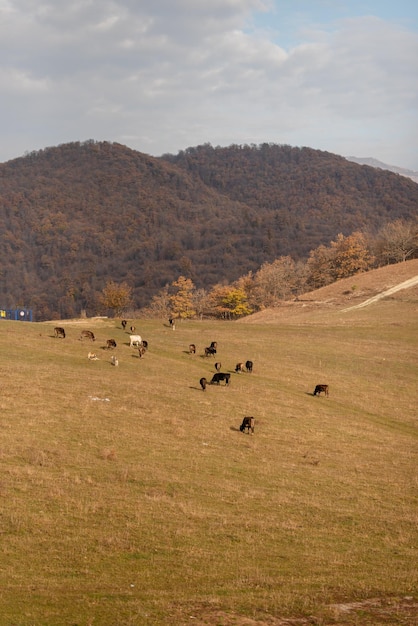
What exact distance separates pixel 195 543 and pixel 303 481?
8.24 m

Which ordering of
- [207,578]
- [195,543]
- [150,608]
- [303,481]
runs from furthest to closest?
1. [303,481]
2. [195,543]
3. [207,578]
4. [150,608]

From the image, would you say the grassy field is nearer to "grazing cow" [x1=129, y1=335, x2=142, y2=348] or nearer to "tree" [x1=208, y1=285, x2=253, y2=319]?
"grazing cow" [x1=129, y1=335, x2=142, y2=348]

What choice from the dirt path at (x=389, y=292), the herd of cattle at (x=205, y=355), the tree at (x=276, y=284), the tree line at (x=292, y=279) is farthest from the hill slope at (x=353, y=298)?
the herd of cattle at (x=205, y=355)

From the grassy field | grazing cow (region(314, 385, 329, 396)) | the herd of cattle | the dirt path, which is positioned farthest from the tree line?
the grassy field

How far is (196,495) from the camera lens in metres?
22.2

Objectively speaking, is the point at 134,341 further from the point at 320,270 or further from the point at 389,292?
the point at 320,270

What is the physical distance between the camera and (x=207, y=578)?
15672 mm

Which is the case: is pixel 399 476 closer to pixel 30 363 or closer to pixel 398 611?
pixel 398 611

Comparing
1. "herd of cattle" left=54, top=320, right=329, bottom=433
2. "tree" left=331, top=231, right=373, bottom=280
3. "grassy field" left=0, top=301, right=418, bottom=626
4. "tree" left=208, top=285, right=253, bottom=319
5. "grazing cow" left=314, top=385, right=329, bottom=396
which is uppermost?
"tree" left=331, top=231, right=373, bottom=280

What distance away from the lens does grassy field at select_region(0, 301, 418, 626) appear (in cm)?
1419

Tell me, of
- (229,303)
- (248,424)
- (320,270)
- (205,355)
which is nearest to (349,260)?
(320,270)

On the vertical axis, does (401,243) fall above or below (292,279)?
above

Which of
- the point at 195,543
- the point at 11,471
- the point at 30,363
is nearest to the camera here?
the point at 195,543

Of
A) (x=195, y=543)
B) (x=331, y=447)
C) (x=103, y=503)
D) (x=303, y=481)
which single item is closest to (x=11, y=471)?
(x=103, y=503)
